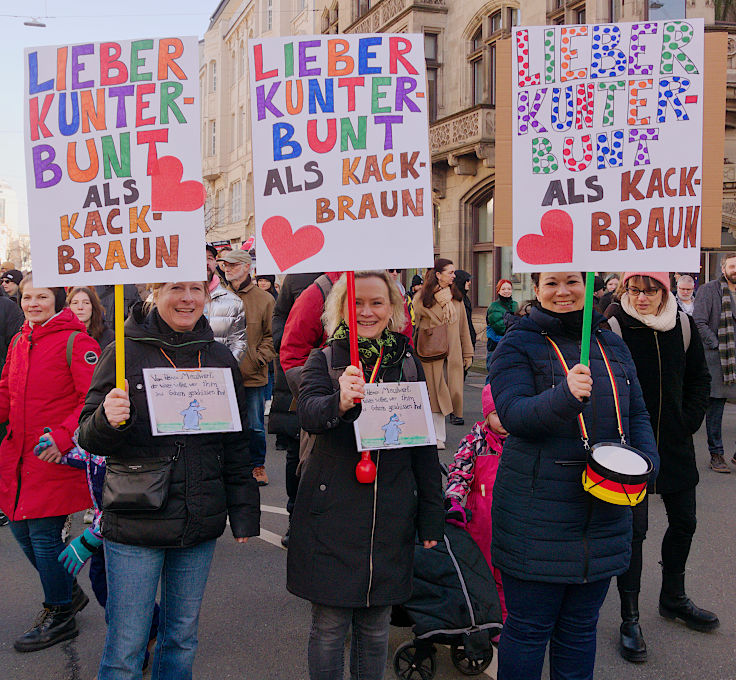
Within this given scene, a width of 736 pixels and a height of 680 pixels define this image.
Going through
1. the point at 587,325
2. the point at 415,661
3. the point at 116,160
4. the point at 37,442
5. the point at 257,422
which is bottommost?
the point at 415,661

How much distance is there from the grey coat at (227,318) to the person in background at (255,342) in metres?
0.36

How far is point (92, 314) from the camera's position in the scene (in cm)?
539

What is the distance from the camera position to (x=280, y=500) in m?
6.30

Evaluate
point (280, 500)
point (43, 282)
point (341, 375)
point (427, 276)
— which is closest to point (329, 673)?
point (341, 375)

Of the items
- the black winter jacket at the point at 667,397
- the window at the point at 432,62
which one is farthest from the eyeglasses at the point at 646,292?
the window at the point at 432,62

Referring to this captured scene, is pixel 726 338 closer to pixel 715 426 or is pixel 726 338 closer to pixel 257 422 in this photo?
pixel 715 426

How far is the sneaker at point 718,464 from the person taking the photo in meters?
7.33

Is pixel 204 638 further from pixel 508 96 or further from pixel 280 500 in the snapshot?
pixel 508 96

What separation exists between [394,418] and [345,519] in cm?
39

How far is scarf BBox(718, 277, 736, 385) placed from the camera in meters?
7.65

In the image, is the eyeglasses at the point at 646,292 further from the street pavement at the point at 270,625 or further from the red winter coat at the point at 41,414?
the red winter coat at the point at 41,414

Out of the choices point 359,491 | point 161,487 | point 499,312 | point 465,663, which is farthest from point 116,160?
point 499,312

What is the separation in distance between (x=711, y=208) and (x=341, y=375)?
153 cm

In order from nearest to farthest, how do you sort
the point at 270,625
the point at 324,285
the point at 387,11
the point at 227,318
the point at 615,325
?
the point at 615,325, the point at 270,625, the point at 324,285, the point at 227,318, the point at 387,11
